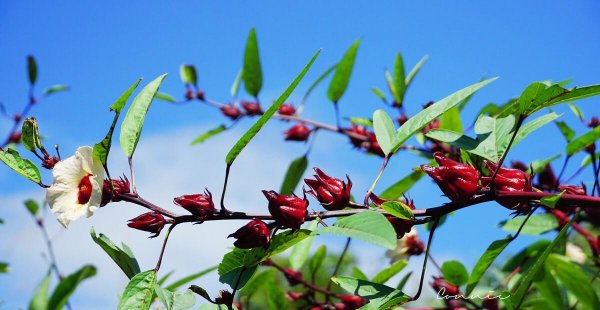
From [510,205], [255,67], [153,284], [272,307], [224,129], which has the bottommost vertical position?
[272,307]

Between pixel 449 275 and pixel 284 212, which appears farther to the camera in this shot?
pixel 449 275

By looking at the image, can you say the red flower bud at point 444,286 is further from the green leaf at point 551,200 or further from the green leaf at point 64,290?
the green leaf at point 64,290

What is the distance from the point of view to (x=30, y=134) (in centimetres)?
107

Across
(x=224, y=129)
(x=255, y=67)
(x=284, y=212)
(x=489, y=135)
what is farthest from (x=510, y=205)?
(x=224, y=129)

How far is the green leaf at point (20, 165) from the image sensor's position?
1.04m

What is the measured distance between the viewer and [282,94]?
37.4 inches

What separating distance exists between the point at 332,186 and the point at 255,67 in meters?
1.46

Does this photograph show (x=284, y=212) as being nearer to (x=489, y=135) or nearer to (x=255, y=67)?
(x=489, y=135)

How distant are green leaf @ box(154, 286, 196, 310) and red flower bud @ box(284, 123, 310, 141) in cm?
135

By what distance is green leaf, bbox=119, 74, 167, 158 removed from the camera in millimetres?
1096

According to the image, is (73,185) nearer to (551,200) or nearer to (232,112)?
(551,200)

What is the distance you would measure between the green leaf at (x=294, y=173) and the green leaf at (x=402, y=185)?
335 millimetres

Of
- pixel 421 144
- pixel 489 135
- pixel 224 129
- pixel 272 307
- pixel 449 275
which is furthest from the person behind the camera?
pixel 224 129

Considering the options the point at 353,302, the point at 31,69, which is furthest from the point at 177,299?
the point at 31,69
